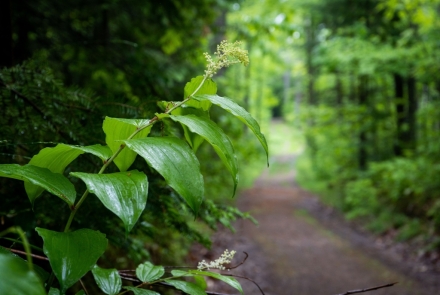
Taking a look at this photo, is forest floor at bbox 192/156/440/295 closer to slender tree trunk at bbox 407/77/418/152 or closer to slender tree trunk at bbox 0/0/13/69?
slender tree trunk at bbox 407/77/418/152

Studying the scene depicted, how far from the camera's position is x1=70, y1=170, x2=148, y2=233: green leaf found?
33.9 inches

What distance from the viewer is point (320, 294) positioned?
6.09 meters

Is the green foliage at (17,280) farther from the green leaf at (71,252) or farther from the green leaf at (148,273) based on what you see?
the green leaf at (148,273)

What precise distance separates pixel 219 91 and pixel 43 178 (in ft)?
15.6

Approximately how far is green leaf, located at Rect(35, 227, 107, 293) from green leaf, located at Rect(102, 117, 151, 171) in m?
0.24

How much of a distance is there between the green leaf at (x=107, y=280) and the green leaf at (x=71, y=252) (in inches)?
8.1

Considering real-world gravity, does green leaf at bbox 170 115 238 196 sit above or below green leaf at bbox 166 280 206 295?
above

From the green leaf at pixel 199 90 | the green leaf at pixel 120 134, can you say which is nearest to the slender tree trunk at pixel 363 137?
the green leaf at pixel 199 90

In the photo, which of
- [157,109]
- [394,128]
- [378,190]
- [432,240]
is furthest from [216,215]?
[394,128]

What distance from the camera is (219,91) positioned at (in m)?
5.61

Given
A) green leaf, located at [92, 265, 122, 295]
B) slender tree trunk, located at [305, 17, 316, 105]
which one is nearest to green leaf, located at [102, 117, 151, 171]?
green leaf, located at [92, 265, 122, 295]

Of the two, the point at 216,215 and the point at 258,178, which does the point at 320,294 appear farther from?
the point at 258,178

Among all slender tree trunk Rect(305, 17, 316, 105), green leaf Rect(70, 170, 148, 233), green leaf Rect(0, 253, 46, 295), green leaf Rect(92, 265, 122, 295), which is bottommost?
green leaf Rect(92, 265, 122, 295)

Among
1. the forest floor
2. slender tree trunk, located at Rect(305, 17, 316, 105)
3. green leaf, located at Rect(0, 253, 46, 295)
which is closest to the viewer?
green leaf, located at Rect(0, 253, 46, 295)
